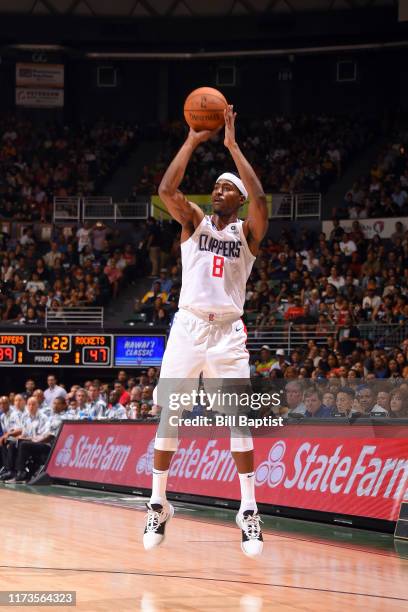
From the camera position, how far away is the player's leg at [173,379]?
7820mm

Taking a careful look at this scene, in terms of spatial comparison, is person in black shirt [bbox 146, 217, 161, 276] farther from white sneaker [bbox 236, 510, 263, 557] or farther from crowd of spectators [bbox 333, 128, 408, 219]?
white sneaker [bbox 236, 510, 263, 557]

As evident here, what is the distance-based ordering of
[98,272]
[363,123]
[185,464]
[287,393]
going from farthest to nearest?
[363,123] → [98,272] → [185,464] → [287,393]

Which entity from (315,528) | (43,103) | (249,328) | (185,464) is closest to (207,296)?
(315,528)

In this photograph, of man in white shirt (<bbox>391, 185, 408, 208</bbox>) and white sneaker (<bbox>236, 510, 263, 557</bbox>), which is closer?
white sneaker (<bbox>236, 510, 263, 557</bbox>)

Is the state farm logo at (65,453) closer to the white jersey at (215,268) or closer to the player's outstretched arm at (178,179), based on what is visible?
the white jersey at (215,268)

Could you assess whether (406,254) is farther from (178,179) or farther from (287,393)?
(178,179)

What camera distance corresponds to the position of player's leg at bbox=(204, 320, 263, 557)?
782cm

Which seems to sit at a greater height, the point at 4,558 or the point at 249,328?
the point at 249,328

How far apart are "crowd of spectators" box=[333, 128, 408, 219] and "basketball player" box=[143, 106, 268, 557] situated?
19.3m

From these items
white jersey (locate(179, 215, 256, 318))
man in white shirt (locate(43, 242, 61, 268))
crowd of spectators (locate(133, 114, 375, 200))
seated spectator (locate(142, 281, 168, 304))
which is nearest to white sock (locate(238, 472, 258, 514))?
white jersey (locate(179, 215, 256, 318))

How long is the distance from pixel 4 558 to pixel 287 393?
5.34 meters

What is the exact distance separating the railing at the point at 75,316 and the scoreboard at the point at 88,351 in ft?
6.06

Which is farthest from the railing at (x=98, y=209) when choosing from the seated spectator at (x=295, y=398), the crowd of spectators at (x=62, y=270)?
the seated spectator at (x=295, y=398)

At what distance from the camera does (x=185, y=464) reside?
557 inches
